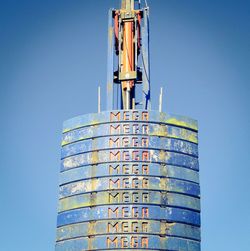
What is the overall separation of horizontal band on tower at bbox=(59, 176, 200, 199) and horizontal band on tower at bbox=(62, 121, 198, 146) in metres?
8.55

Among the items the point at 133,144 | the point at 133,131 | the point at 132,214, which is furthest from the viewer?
the point at 133,131

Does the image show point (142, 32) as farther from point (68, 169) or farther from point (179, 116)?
point (68, 169)

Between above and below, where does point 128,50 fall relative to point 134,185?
above

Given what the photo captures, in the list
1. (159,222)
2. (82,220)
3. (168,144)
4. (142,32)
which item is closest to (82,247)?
(82,220)

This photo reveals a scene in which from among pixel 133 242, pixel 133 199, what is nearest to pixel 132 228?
pixel 133 242

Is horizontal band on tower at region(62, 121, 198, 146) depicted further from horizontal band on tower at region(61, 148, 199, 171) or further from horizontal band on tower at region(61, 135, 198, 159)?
horizontal band on tower at region(61, 148, 199, 171)

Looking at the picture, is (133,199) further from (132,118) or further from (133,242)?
(132,118)

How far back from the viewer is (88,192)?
108250 mm

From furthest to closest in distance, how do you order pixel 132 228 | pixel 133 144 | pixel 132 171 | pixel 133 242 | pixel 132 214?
pixel 133 144 → pixel 132 171 → pixel 132 214 → pixel 132 228 → pixel 133 242

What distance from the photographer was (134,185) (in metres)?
106

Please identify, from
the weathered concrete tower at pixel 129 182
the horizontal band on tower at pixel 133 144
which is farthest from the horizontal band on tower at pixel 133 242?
the horizontal band on tower at pixel 133 144

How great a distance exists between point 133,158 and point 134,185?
4.96m

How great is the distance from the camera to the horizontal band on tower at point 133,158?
108m

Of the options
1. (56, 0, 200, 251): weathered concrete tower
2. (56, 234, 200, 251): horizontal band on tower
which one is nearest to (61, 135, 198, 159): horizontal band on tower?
(56, 0, 200, 251): weathered concrete tower
